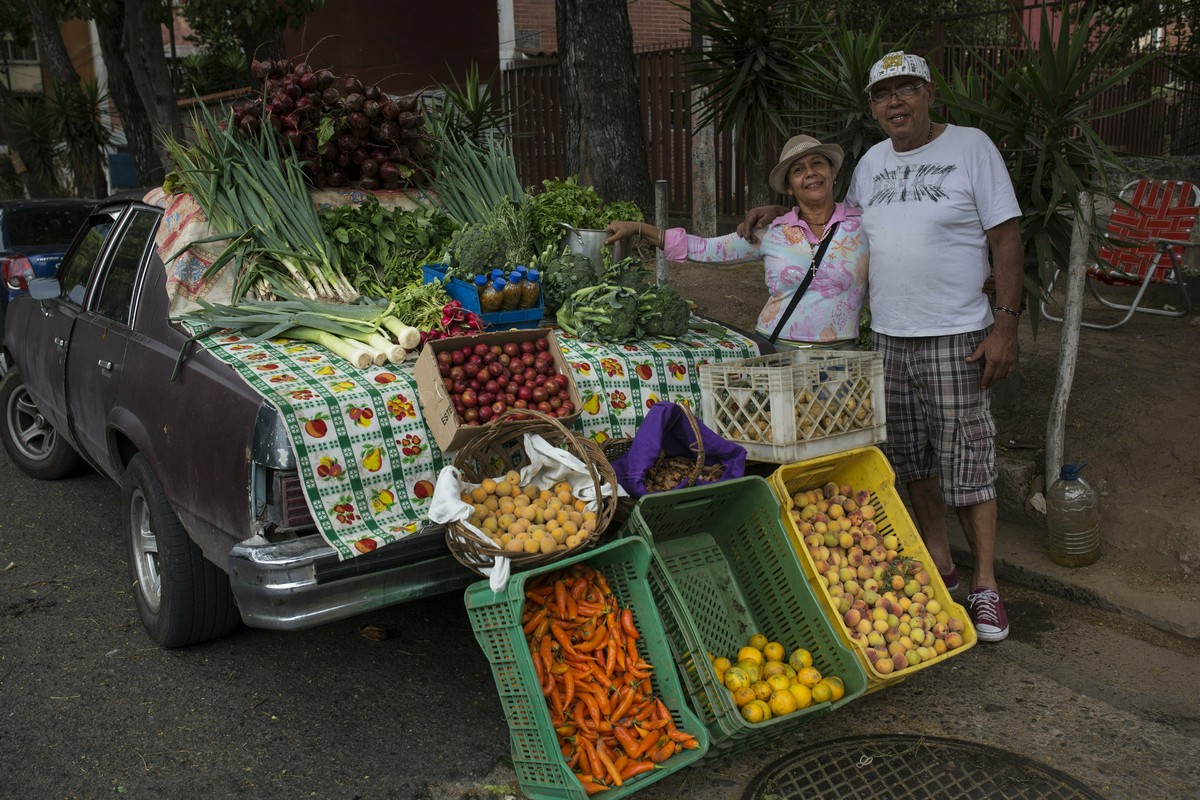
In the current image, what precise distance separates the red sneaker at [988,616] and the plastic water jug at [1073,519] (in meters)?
0.74

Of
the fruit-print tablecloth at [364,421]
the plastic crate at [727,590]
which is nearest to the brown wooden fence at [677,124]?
the fruit-print tablecloth at [364,421]

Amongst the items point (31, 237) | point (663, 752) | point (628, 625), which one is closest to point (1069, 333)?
point (628, 625)

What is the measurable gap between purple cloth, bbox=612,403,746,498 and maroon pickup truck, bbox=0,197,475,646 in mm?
714

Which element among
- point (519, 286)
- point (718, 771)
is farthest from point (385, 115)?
point (718, 771)

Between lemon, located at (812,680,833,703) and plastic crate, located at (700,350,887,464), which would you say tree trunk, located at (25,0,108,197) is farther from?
lemon, located at (812,680,833,703)

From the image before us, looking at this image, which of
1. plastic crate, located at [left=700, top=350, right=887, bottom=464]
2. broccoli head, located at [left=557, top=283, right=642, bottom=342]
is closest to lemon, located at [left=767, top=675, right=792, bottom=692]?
plastic crate, located at [left=700, top=350, right=887, bottom=464]

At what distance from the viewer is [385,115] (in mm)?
5250

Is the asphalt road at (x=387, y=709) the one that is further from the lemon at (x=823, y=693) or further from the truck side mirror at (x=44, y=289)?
the truck side mirror at (x=44, y=289)

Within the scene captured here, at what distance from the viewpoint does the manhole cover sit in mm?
3125

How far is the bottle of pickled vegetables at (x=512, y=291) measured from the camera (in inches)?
171

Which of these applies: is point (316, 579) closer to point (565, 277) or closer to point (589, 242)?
point (565, 277)

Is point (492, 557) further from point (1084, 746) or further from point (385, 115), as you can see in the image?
point (385, 115)

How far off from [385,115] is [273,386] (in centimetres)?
234

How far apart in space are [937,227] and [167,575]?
3361 millimetres
